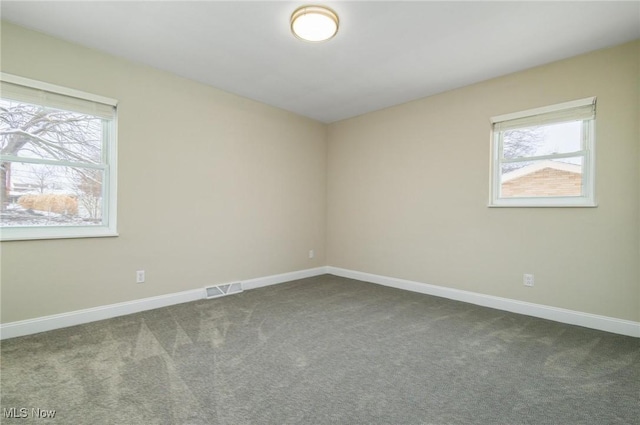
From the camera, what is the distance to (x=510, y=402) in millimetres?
1732

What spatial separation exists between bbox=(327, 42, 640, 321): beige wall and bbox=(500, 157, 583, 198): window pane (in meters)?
0.19

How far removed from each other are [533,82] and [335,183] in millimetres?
3012

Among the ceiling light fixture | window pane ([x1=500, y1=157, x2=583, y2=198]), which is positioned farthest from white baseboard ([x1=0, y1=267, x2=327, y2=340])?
window pane ([x1=500, y1=157, x2=583, y2=198])

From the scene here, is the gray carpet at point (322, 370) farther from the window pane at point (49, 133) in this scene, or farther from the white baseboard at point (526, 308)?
the window pane at point (49, 133)

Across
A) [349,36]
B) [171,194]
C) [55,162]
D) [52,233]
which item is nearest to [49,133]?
[55,162]

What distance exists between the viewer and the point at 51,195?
2803mm

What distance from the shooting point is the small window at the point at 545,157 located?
2959 mm

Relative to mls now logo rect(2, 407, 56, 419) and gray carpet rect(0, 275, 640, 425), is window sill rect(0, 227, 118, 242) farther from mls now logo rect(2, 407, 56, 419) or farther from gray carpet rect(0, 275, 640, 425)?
mls now logo rect(2, 407, 56, 419)

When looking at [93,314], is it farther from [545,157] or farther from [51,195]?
[545,157]

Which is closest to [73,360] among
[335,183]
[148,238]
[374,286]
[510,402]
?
[148,238]

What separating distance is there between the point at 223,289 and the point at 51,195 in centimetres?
203

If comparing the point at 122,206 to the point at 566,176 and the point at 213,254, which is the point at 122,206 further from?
the point at 566,176

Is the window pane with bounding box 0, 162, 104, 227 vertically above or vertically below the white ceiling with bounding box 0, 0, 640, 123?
below

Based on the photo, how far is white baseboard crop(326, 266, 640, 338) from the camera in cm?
273
